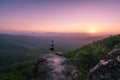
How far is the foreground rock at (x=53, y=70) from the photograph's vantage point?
98.9 feet

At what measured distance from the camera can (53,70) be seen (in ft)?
102

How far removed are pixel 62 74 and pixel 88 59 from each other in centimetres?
5900

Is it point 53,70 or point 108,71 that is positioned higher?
point 53,70

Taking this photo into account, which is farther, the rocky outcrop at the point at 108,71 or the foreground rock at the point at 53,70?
the rocky outcrop at the point at 108,71

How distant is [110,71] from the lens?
106 feet

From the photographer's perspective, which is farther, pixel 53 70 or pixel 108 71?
pixel 108 71

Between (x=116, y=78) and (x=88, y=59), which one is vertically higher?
(x=116, y=78)

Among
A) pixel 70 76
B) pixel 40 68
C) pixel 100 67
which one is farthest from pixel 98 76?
pixel 40 68

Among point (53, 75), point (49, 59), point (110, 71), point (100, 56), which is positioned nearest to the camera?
point (53, 75)

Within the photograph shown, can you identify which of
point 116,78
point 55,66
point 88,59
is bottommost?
point 88,59

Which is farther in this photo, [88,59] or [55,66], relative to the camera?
[88,59]

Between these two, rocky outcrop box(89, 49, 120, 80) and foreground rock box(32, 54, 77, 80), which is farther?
rocky outcrop box(89, 49, 120, 80)

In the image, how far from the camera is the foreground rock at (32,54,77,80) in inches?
1187

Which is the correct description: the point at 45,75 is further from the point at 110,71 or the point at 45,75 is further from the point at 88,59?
the point at 88,59
